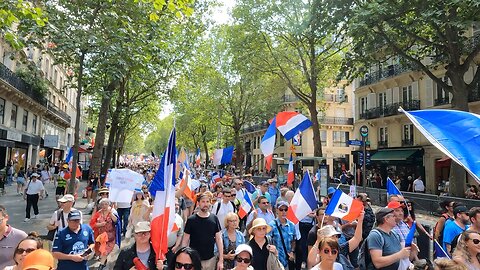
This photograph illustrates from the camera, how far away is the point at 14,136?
1071 inches

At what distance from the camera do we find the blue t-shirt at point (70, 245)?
4836 mm

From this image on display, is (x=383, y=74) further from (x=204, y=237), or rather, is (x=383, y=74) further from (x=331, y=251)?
(x=331, y=251)

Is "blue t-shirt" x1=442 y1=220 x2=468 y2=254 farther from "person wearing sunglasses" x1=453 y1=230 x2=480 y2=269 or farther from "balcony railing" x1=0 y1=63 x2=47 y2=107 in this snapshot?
"balcony railing" x1=0 y1=63 x2=47 y2=107

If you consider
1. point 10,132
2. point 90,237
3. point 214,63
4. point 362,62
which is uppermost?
point 214,63

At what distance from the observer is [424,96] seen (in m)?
28.4

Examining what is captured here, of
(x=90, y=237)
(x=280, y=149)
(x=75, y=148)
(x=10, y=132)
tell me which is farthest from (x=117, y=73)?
(x=280, y=149)

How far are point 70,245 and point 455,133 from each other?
4.79 meters

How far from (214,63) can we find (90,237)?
30.0 metres

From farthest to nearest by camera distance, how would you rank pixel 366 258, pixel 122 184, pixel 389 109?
pixel 389 109, pixel 122 184, pixel 366 258

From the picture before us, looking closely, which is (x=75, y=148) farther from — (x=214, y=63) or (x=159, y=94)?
(x=214, y=63)

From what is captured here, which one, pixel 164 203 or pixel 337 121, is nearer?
pixel 164 203

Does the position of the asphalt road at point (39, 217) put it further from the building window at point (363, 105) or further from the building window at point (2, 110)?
the building window at point (363, 105)

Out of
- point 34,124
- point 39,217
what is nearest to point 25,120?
point 34,124

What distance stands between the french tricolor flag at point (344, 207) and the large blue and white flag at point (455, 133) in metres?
1.84
